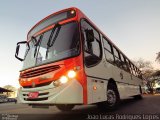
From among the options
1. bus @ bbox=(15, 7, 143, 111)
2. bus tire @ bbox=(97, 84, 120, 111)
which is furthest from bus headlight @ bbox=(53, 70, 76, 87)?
bus tire @ bbox=(97, 84, 120, 111)

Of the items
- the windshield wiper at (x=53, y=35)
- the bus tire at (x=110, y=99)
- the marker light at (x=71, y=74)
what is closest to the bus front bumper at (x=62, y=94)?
the marker light at (x=71, y=74)

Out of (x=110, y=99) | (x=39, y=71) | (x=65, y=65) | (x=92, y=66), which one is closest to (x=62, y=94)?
(x=65, y=65)

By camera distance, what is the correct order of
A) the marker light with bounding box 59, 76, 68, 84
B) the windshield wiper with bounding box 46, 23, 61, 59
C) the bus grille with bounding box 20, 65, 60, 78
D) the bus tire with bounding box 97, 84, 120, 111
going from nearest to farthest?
the marker light with bounding box 59, 76, 68, 84 < the bus grille with bounding box 20, 65, 60, 78 < the windshield wiper with bounding box 46, 23, 61, 59 < the bus tire with bounding box 97, 84, 120, 111

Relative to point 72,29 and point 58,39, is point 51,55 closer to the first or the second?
point 58,39

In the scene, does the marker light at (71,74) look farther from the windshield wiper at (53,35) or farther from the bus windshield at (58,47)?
the windshield wiper at (53,35)

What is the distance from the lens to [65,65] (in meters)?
4.69

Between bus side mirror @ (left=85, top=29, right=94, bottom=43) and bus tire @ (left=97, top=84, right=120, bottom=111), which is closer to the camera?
bus side mirror @ (left=85, top=29, right=94, bottom=43)

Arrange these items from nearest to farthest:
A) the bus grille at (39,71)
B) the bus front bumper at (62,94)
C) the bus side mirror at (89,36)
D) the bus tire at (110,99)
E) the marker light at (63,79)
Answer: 1. the bus front bumper at (62,94)
2. the marker light at (63,79)
3. the bus grille at (39,71)
4. the bus side mirror at (89,36)
5. the bus tire at (110,99)

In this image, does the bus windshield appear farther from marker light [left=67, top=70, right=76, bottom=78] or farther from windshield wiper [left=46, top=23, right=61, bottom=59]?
marker light [left=67, top=70, right=76, bottom=78]

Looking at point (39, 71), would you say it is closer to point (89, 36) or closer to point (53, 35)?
point (53, 35)

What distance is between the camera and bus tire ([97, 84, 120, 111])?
20.3 feet

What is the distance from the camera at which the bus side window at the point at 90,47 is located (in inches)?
203

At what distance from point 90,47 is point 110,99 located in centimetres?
209

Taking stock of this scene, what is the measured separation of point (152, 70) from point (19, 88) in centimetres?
5885
